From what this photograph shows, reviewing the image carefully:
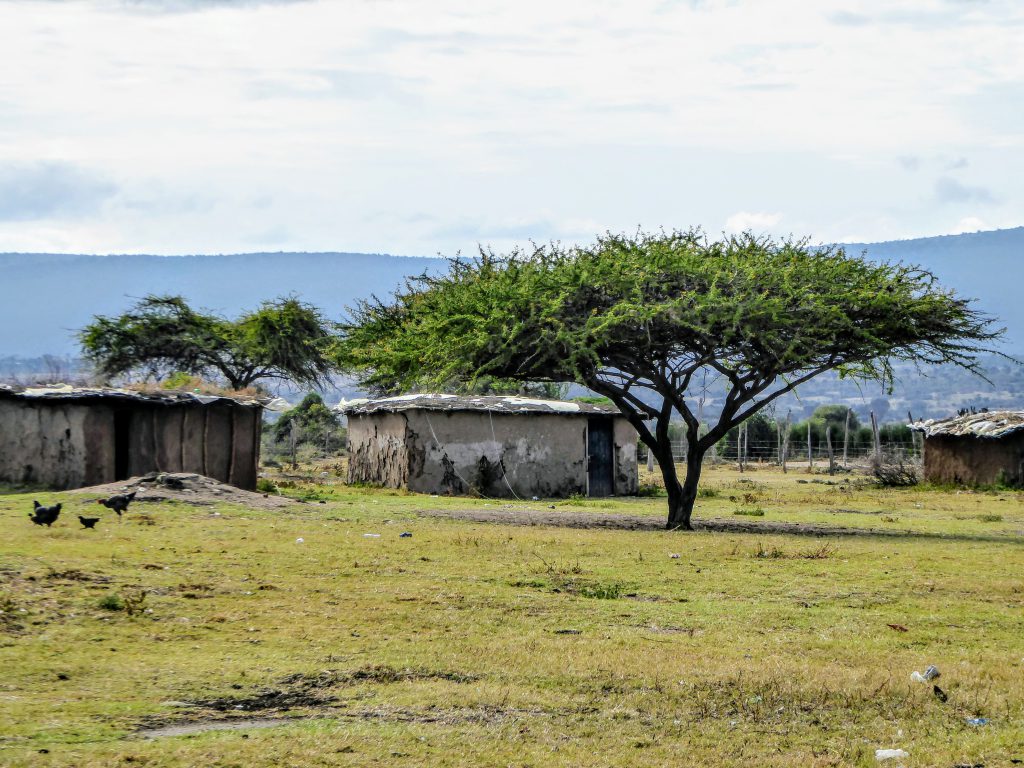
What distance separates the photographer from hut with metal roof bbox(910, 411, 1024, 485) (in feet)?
129

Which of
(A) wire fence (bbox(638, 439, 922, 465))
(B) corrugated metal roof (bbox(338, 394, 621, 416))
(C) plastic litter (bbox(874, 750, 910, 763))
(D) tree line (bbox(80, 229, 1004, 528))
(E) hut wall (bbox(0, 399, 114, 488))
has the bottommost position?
(C) plastic litter (bbox(874, 750, 910, 763))

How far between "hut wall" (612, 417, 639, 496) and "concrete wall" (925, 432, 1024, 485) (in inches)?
429

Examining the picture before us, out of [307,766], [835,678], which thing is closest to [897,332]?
[835,678]

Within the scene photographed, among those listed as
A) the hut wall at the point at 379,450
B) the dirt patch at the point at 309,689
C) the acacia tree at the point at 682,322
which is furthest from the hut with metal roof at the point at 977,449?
the dirt patch at the point at 309,689

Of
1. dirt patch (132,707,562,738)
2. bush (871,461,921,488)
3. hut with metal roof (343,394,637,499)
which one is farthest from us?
bush (871,461,921,488)

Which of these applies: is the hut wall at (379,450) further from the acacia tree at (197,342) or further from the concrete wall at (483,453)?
the acacia tree at (197,342)

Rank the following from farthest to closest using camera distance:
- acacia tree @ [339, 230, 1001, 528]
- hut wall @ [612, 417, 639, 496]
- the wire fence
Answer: the wire fence < hut wall @ [612, 417, 639, 496] < acacia tree @ [339, 230, 1001, 528]

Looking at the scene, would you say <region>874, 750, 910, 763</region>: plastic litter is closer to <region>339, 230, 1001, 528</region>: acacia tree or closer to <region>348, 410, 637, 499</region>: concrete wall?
<region>339, 230, 1001, 528</region>: acacia tree

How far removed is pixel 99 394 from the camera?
1108 inches

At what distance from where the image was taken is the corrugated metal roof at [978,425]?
→ 38.7m

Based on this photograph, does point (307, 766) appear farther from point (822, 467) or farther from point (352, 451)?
point (822, 467)

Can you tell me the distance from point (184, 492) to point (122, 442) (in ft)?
19.4

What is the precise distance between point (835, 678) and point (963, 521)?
62.9 feet

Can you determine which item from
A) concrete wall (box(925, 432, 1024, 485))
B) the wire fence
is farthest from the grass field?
the wire fence
